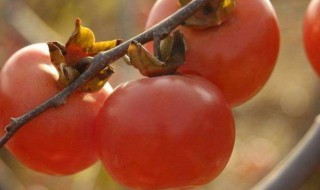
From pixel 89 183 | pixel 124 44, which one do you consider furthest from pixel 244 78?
pixel 89 183

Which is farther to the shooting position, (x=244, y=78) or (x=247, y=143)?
(x=247, y=143)

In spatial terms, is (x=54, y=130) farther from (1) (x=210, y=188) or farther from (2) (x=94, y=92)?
(1) (x=210, y=188)

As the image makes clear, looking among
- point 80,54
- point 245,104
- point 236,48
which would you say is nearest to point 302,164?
point 236,48

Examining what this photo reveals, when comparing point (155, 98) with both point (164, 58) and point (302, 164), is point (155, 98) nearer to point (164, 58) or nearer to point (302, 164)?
point (164, 58)

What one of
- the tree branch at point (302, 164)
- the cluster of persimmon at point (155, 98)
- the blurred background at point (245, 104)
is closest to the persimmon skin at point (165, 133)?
the cluster of persimmon at point (155, 98)

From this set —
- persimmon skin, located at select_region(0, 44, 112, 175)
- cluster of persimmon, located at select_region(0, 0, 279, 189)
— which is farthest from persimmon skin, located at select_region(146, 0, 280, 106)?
persimmon skin, located at select_region(0, 44, 112, 175)

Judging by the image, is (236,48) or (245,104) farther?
(245,104)
